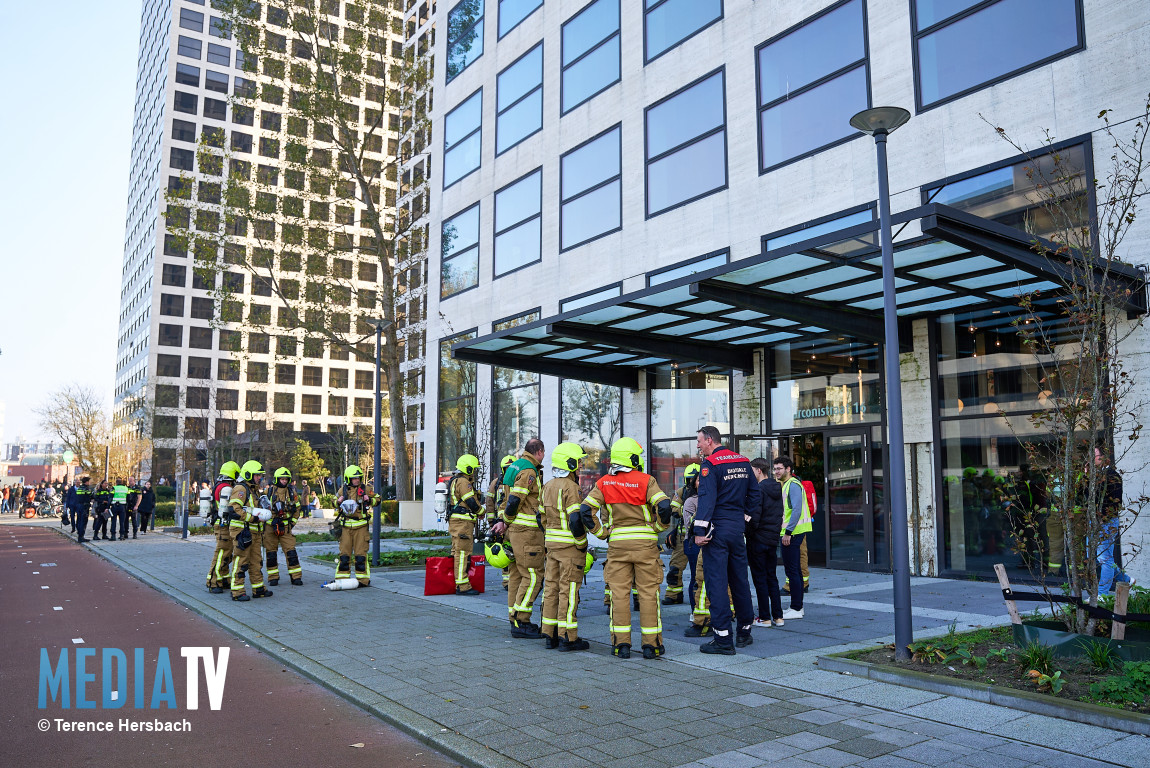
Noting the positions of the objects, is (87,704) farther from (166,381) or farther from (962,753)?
(166,381)

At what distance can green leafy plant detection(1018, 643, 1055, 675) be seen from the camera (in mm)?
6141

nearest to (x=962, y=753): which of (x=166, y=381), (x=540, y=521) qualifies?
(x=540, y=521)

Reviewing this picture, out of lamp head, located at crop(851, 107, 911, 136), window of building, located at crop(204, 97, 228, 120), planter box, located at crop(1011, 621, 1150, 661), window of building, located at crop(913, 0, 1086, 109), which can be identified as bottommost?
planter box, located at crop(1011, 621, 1150, 661)

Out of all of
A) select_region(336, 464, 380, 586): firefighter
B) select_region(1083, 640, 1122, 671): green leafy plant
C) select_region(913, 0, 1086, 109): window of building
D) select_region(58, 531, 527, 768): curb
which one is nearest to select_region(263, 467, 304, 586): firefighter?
select_region(336, 464, 380, 586): firefighter

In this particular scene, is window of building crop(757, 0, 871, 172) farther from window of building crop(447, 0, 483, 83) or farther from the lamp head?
window of building crop(447, 0, 483, 83)

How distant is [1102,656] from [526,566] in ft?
17.5

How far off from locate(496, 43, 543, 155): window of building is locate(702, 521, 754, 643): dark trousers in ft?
56.0

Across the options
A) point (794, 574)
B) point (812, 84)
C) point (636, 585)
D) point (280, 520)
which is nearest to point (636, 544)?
point (636, 585)

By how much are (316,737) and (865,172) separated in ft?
39.6

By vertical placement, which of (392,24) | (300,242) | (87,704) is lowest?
(87,704)

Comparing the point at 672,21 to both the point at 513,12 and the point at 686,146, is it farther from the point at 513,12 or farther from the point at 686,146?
the point at 513,12

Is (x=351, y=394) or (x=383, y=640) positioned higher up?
(x=351, y=394)

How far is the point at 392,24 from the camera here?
31.0 meters

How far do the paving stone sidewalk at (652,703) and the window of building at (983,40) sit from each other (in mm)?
7750
